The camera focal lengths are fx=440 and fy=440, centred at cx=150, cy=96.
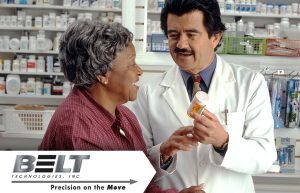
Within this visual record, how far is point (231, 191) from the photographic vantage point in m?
1.54

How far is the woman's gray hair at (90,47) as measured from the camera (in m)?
1.12

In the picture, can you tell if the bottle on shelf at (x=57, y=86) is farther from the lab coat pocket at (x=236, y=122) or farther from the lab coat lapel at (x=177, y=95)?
the lab coat pocket at (x=236, y=122)

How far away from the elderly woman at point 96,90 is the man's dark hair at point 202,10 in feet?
1.01

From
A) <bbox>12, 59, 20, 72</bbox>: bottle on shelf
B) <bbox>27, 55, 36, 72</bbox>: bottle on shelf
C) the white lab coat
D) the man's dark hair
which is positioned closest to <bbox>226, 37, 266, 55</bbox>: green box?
the white lab coat

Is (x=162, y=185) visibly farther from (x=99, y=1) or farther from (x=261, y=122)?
(x=99, y=1)

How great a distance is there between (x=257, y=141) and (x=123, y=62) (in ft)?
1.83

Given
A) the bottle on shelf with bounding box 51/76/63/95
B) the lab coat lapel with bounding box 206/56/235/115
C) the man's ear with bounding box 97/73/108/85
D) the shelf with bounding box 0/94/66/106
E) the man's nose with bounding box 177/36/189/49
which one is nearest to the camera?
the man's ear with bounding box 97/73/108/85

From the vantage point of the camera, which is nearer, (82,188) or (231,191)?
(82,188)

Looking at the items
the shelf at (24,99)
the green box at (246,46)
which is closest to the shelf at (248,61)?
the green box at (246,46)

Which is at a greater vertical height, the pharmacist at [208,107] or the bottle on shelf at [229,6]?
the bottle on shelf at [229,6]

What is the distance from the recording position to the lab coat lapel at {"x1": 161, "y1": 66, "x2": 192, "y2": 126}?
1595 mm

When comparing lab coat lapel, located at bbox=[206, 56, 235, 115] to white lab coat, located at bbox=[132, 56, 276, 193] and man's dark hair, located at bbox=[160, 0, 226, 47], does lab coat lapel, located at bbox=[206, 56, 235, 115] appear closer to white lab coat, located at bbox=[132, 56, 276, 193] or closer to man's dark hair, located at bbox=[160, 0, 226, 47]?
white lab coat, located at bbox=[132, 56, 276, 193]

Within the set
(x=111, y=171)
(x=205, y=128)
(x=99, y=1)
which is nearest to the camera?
(x=111, y=171)

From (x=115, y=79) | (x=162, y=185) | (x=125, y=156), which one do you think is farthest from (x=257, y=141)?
(x=125, y=156)
